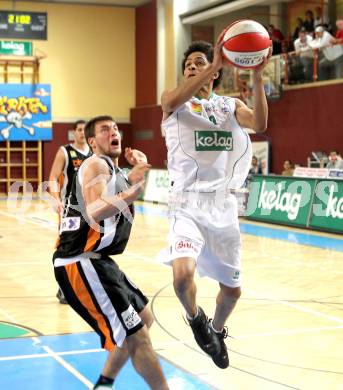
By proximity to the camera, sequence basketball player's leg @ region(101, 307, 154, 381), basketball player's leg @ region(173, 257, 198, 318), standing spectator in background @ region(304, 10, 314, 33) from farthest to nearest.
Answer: standing spectator in background @ region(304, 10, 314, 33) < basketball player's leg @ region(173, 257, 198, 318) < basketball player's leg @ region(101, 307, 154, 381)

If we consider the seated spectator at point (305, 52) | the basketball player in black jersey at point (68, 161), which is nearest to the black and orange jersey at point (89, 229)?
the basketball player in black jersey at point (68, 161)

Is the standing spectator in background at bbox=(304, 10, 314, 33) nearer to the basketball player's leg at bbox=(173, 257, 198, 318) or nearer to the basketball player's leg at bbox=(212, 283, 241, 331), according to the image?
the basketball player's leg at bbox=(212, 283, 241, 331)

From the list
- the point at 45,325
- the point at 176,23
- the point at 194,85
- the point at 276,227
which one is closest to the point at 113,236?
the point at 194,85

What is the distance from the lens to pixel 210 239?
17.8 ft

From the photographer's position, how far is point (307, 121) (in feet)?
68.8

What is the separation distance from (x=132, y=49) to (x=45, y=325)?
2516 cm

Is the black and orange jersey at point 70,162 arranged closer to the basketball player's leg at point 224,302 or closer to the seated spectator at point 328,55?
the basketball player's leg at point 224,302

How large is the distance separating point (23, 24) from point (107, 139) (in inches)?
987

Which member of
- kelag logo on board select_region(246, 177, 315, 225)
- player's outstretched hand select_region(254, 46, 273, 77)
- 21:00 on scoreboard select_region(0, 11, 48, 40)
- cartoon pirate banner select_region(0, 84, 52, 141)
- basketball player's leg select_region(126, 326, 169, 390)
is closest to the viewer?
basketball player's leg select_region(126, 326, 169, 390)

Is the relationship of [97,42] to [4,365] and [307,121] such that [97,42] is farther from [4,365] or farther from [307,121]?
[4,365]

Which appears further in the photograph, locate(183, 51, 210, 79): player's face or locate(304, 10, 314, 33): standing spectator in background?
locate(304, 10, 314, 33): standing spectator in background

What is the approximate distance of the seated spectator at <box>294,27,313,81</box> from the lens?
19906mm

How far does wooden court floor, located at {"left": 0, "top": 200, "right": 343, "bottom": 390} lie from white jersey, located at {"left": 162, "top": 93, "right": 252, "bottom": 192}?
1601mm

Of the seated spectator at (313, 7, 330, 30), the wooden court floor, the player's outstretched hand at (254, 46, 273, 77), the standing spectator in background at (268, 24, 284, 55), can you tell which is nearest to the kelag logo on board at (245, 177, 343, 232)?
the wooden court floor
